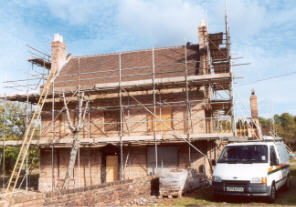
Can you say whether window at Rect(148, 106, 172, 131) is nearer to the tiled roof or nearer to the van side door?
the tiled roof

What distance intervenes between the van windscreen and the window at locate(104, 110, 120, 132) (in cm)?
812

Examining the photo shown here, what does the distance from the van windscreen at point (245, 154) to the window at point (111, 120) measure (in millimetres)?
8124

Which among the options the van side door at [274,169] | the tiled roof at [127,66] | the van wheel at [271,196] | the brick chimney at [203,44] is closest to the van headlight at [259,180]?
the van side door at [274,169]

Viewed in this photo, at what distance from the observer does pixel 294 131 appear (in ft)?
172

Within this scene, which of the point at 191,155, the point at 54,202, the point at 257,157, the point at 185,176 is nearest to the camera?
the point at 54,202

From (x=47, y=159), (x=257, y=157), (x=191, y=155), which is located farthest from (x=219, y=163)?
(x=47, y=159)

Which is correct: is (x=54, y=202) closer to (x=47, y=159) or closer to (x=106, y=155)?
(x=106, y=155)

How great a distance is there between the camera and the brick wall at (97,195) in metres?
7.00

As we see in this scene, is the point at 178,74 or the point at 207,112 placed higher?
the point at 178,74

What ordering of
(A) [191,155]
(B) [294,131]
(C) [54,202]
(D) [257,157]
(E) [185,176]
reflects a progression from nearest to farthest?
(C) [54,202]
(D) [257,157]
(E) [185,176]
(A) [191,155]
(B) [294,131]

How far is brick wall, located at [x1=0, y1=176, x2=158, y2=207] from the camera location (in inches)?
275

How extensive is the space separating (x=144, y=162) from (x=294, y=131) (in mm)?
43553

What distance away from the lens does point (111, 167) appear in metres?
18.0

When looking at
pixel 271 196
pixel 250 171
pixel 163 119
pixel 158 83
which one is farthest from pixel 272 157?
pixel 163 119
